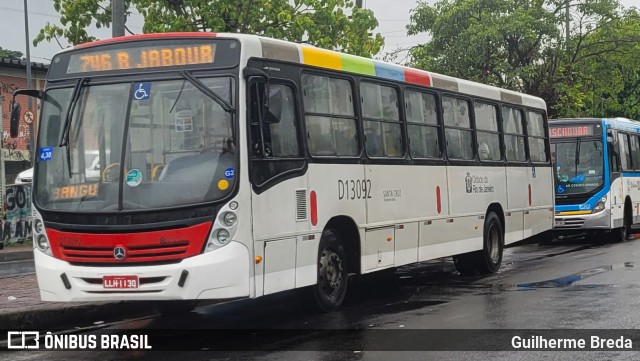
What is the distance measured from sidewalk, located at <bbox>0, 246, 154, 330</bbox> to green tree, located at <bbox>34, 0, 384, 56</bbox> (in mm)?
10277

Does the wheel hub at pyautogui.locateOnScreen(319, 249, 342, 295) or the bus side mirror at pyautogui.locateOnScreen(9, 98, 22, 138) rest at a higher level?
the bus side mirror at pyautogui.locateOnScreen(9, 98, 22, 138)

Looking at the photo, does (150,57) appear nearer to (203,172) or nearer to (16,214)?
(203,172)

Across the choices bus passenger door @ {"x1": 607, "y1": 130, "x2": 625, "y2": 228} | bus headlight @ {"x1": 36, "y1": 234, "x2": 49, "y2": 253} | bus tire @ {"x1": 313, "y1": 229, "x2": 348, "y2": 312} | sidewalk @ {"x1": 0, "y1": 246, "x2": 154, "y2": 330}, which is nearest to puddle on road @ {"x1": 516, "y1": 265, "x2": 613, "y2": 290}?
bus tire @ {"x1": 313, "y1": 229, "x2": 348, "y2": 312}

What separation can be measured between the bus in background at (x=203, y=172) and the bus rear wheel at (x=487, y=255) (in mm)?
3689

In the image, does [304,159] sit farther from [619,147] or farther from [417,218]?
[619,147]

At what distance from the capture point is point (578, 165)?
22.0 meters

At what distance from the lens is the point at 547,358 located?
7.62 metres

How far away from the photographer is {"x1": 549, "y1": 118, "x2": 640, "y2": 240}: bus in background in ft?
71.2

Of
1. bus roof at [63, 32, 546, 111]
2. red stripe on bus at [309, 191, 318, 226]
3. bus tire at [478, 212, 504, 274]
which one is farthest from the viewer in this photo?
bus tire at [478, 212, 504, 274]

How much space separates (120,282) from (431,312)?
11.7 feet

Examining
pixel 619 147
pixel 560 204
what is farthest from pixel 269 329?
pixel 619 147

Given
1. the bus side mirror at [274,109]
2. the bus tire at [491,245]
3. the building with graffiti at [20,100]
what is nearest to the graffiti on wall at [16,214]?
the bus tire at [491,245]

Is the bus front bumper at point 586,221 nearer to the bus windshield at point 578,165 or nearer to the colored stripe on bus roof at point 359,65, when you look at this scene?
the bus windshield at point 578,165

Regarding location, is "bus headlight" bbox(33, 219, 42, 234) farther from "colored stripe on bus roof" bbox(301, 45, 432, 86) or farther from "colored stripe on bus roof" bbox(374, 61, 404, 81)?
"colored stripe on bus roof" bbox(374, 61, 404, 81)
